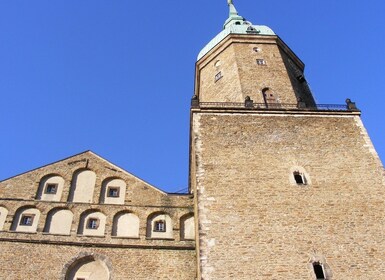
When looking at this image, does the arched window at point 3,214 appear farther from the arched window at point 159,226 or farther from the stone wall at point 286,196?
the stone wall at point 286,196

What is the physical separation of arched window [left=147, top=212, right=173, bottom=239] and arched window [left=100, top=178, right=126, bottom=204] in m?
1.15

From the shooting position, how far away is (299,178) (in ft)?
43.0

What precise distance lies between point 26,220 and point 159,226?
369cm

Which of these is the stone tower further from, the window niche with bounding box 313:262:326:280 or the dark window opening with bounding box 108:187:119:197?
the dark window opening with bounding box 108:187:119:197

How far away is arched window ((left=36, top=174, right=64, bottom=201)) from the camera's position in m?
14.2

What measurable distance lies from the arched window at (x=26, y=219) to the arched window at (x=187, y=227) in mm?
4011

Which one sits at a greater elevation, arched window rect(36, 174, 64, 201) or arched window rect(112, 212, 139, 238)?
arched window rect(36, 174, 64, 201)

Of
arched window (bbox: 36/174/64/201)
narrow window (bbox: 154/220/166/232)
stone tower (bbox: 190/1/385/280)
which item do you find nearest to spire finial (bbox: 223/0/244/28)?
stone tower (bbox: 190/1/385/280)

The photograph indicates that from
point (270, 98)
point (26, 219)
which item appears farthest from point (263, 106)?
point (26, 219)

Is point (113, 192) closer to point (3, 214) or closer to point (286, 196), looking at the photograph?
point (3, 214)

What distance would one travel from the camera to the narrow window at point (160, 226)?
1359cm

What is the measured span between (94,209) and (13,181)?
2669mm

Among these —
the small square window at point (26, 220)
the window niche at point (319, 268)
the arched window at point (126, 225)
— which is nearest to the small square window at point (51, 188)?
the small square window at point (26, 220)

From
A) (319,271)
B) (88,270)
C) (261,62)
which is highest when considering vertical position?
(261,62)
